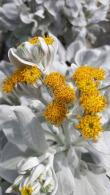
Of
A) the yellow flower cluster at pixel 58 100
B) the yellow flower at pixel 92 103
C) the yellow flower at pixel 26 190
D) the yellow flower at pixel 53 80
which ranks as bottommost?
the yellow flower at pixel 26 190

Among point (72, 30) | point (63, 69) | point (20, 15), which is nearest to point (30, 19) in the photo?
point (20, 15)

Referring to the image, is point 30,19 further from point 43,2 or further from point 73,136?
point 73,136

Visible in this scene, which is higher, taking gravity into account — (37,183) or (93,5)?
(37,183)

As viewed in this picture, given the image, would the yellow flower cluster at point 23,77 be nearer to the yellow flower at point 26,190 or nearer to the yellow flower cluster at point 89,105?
the yellow flower cluster at point 89,105

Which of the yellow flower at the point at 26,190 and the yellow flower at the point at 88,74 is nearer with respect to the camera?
the yellow flower at the point at 26,190

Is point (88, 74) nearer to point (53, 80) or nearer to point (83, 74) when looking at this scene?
point (83, 74)

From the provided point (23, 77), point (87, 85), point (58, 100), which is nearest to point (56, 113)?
point (58, 100)

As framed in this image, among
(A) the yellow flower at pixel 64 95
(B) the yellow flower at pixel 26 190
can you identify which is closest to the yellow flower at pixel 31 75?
(A) the yellow flower at pixel 64 95
